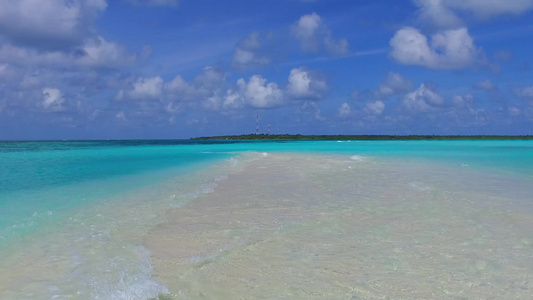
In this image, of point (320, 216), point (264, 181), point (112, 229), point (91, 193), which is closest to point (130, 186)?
point (91, 193)

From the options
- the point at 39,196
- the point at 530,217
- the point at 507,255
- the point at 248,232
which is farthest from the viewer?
the point at 39,196

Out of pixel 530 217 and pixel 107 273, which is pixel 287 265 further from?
pixel 530 217

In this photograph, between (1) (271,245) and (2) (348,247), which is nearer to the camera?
(2) (348,247)

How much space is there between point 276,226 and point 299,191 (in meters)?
4.68

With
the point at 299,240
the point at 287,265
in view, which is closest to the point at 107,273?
the point at 287,265

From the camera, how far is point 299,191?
39.7 ft

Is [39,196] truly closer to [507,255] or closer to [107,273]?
[107,273]

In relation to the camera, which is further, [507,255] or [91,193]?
[91,193]

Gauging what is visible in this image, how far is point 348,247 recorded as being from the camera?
603 centimetres

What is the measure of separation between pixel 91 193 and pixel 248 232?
7.21 metres

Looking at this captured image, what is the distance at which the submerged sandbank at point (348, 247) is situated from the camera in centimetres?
449

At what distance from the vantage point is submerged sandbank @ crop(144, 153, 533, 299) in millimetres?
4492

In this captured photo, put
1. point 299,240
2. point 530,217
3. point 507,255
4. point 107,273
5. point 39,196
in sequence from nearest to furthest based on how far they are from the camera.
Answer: point 107,273 < point 507,255 < point 299,240 < point 530,217 < point 39,196

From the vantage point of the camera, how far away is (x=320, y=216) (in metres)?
8.31
